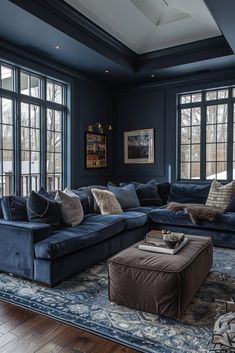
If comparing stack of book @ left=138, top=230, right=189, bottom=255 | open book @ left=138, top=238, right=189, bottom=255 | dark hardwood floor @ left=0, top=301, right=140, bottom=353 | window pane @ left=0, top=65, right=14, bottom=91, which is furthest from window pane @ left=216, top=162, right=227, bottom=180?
dark hardwood floor @ left=0, top=301, right=140, bottom=353

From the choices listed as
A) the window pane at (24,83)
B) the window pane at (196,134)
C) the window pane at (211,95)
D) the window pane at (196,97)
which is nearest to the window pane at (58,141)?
the window pane at (24,83)

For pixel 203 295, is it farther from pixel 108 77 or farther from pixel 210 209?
pixel 108 77

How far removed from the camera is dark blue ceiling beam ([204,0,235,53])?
299cm

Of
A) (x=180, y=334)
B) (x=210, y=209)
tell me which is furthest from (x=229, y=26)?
(x=180, y=334)

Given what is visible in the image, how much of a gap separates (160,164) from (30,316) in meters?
4.35

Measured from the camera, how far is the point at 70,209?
365 cm

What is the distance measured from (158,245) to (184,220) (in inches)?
69.8

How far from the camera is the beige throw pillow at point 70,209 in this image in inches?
142

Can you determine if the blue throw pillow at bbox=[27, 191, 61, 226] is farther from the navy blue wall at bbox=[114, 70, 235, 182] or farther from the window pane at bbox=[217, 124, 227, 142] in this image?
the window pane at bbox=[217, 124, 227, 142]

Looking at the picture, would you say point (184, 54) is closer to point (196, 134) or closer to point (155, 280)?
point (196, 134)

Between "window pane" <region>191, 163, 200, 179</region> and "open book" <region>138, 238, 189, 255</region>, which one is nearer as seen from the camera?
"open book" <region>138, 238, 189, 255</region>

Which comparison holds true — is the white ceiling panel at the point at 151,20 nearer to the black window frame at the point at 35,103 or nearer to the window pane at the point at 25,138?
the black window frame at the point at 35,103

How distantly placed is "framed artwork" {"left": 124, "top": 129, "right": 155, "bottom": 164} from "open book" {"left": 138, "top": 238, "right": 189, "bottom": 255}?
351cm

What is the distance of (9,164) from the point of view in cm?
448
